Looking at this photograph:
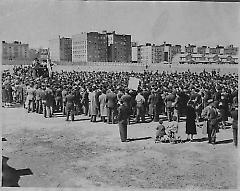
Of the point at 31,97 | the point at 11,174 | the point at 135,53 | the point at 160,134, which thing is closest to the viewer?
the point at 11,174

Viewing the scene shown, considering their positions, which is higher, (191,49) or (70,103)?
(191,49)

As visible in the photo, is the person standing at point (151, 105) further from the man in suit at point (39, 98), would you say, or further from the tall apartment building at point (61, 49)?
the man in suit at point (39, 98)

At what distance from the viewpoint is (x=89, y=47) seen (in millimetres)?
4348

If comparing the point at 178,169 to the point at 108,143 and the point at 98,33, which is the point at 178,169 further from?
the point at 98,33

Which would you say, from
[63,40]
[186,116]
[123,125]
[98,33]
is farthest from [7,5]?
[186,116]

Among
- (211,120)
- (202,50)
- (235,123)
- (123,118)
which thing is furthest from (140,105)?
(235,123)

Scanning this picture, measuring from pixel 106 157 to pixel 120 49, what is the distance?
1088mm

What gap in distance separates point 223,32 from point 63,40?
1.59 meters

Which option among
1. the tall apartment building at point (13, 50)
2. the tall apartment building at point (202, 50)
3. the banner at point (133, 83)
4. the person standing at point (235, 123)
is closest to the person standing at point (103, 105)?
the banner at point (133, 83)

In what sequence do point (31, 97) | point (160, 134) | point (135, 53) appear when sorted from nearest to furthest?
1. point (160, 134)
2. point (135, 53)
3. point (31, 97)

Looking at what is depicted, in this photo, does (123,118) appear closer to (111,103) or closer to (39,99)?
(111,103)

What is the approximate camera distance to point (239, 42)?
13.9 ft

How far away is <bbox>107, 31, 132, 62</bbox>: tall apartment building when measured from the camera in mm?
4375

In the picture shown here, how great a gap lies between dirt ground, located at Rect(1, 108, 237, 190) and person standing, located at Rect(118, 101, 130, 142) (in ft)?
0.17
